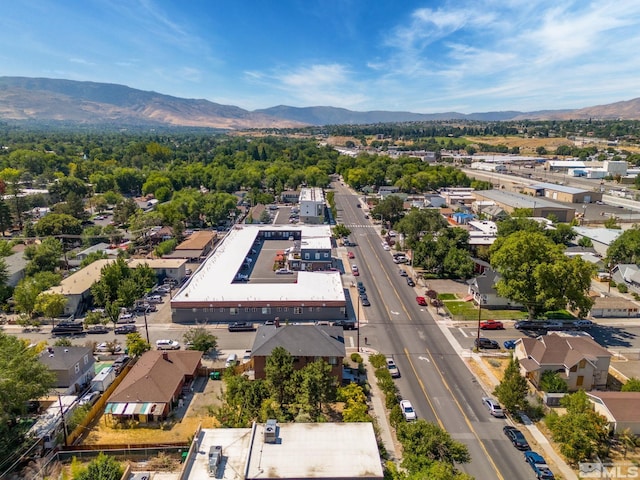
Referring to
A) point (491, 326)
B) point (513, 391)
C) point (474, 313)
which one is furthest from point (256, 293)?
point (513, 391)

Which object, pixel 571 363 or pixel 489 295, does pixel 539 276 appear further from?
pixel 571 363

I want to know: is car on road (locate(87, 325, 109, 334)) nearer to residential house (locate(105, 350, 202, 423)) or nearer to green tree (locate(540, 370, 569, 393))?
residential house (locate(105, 350, 202, 423))

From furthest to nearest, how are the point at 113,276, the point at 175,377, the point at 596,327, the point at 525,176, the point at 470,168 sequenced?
the point at 470,168 → the point at 525,176 → the point at 113,276 → the point at 596,327 → the point at 175,377

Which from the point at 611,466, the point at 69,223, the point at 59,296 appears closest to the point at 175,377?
the point at 59,296

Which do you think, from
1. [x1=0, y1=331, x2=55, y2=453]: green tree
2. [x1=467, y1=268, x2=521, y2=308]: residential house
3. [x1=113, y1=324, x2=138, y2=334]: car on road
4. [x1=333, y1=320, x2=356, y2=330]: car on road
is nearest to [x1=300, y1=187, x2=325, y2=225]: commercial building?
[x1=467, y1=268, x2=521, y2=308]: residential house

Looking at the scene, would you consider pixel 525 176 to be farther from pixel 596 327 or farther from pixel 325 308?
pixel 325 308

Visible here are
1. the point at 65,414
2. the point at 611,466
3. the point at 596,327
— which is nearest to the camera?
the point at 611,466
